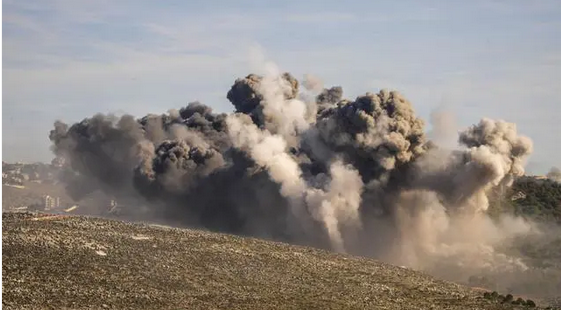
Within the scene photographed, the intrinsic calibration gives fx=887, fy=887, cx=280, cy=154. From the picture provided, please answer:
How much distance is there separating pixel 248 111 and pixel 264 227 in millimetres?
31656

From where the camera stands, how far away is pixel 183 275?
91.9 meters

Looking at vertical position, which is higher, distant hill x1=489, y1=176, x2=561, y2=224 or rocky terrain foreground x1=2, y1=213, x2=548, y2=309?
distant hill x1=489, y1=176, x2=561, y2=224

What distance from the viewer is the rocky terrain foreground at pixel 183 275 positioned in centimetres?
8094

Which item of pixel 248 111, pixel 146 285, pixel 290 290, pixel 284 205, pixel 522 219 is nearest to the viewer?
pixel 146 285

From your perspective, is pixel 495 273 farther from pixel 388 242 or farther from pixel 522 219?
pixel 522 219

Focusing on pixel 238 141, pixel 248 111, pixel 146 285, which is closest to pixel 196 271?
pixel 146 285

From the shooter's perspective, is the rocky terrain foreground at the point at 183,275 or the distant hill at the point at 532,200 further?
the distant hill at the point at 532,200

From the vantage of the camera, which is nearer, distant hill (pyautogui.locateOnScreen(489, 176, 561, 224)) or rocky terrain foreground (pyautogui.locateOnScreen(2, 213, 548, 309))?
rocky terrain foreground (pyautogui.locateOnScreen(2, 213, 548, 309))

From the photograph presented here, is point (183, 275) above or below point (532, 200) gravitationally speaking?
below

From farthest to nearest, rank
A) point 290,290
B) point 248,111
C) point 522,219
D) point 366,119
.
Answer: point 248,111, point 522,219, point 366,119, point 290,290

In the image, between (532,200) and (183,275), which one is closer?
(183,275)

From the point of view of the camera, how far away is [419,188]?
145m

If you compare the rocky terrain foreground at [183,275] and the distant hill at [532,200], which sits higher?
the distant hill at [532,200]

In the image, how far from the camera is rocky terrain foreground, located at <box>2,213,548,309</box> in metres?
80.9
